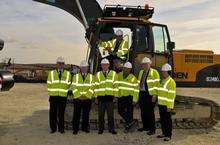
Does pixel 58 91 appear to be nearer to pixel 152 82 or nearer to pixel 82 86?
pixel 82 86

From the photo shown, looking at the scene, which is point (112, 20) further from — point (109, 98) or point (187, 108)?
point (187, 108)

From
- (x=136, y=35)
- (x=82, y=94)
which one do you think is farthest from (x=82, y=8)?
(x=82, y=94)

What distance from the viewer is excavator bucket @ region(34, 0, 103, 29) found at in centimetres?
1689

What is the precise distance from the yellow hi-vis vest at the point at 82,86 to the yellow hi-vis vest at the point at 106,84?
0.61ft

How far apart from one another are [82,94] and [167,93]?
2.56 m

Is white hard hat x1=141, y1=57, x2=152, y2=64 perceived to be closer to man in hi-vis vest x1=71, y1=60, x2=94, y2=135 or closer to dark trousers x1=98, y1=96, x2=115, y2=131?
dark trousers x1=98, y1=96, x2=115, y2=131

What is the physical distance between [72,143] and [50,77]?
2.42 meters

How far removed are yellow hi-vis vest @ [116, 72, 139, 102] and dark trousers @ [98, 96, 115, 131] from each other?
38 cm

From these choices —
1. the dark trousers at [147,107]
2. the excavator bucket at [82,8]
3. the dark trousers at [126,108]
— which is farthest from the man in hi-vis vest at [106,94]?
the excavator bucket at [82,8]

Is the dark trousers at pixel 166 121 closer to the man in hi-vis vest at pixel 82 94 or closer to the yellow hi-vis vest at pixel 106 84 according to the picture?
the yellow hi-vis vest at pixel 106 84

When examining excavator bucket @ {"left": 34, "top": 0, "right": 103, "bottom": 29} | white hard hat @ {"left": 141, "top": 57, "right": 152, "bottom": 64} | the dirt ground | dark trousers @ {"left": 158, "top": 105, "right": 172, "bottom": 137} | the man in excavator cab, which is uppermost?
excavator bucket @ {"left": 34, "top": 0, "right": 103, "bottom": 29}

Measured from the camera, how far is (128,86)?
14.0 metres

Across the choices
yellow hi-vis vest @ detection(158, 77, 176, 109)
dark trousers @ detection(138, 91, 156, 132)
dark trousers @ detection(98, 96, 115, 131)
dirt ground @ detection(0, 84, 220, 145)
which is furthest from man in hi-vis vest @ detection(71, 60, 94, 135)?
yellow hi-vis vest @ detection(158, 77, 176, 109)

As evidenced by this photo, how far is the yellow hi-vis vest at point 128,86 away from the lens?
13898 millimetres
